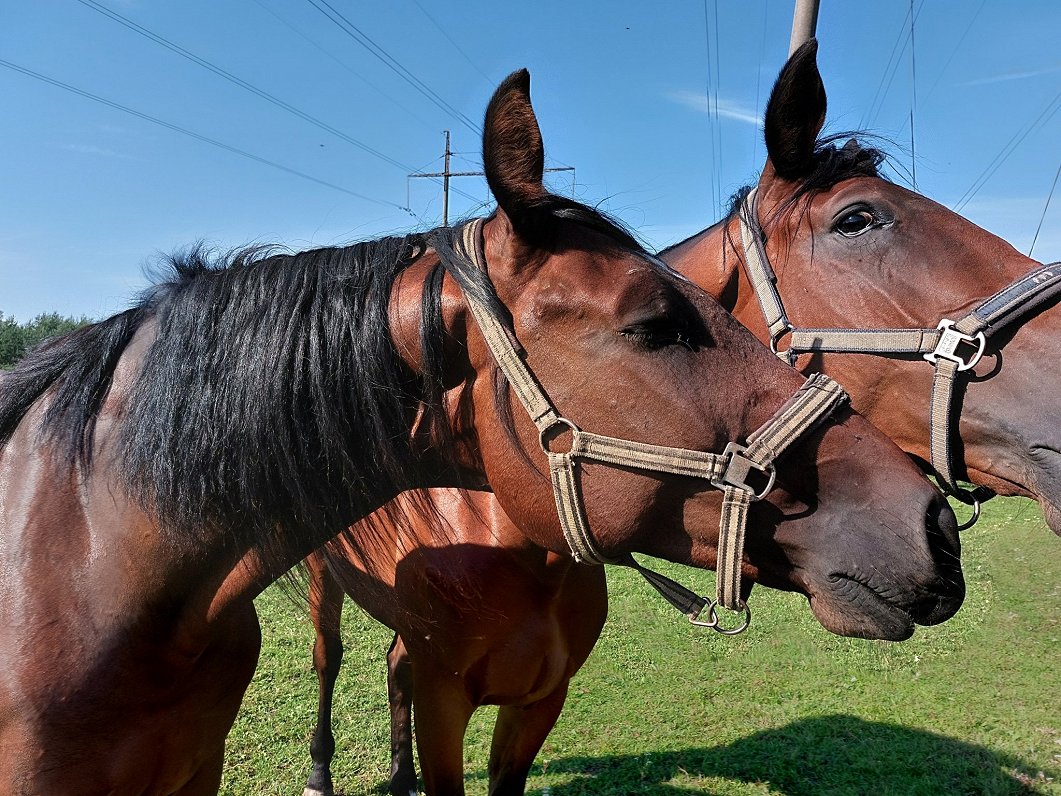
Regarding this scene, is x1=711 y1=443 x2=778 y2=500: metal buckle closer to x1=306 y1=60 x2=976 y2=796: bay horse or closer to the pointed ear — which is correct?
the pointed ear

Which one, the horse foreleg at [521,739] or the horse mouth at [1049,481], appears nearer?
the horse mouth at [1049,481]

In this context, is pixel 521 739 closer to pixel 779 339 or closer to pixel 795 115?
pixel 779 339

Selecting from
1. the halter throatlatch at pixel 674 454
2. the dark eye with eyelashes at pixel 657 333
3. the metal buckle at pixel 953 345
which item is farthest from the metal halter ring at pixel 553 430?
the metal buckle at pixel 953 345

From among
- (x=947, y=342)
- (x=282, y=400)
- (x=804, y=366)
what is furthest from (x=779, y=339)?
(x=282, y=400)

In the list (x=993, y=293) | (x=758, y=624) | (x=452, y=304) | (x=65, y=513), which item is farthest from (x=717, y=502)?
(x=758, y=624)

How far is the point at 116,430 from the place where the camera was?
167cm

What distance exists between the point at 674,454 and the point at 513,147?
0.74 metres

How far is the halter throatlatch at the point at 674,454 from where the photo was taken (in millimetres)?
1388

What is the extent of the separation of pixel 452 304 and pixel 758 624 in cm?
556

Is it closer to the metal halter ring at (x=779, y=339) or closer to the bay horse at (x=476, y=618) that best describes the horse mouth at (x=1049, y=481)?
the metal halter ring at (x=779, y=339)

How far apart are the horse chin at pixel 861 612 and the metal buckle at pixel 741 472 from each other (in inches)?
9.2

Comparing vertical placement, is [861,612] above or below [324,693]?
above

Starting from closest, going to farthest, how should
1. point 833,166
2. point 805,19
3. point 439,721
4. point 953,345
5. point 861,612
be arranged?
point 861,612, point 953,345, point 833,166, point 439,721, point 805,19

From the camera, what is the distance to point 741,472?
138 centimetres
